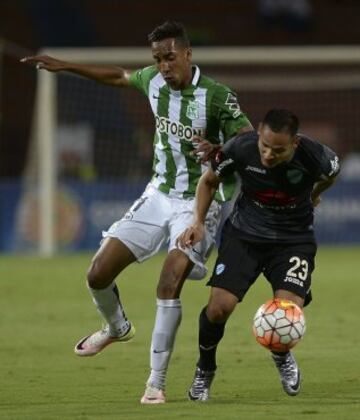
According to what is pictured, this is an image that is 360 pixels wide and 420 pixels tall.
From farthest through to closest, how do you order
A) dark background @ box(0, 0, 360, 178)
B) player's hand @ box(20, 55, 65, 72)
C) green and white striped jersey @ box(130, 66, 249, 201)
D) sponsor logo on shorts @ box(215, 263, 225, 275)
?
dark background @ box(0, 0, 360, 178) → player's hand @ box(20, 55, 65, 72) → green and white striped jersey @ box(130, 66, 249, 201) → sponsor logo on shorts @ box(215, 263, 225, 275)

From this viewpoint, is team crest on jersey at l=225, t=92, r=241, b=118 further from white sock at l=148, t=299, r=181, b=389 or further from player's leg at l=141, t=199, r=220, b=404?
white sock at l=148, t=299, r=181, b=389

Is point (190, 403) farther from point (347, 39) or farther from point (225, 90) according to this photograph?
point (347, 39)

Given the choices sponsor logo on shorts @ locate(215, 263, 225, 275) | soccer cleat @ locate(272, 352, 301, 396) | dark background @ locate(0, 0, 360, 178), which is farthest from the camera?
dark background @ locate(0, 0, 360, 178)

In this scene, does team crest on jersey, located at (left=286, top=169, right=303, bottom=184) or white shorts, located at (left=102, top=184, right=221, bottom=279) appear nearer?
team crest on jersey, located at (left=286, top=169, right=303, bottom=184)

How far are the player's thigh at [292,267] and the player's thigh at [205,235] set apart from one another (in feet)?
1.45

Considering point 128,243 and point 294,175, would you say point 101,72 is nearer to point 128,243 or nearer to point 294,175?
point 128,243

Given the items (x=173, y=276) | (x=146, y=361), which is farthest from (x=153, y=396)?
(x=146, y=361)

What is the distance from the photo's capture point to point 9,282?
17719 millimetres

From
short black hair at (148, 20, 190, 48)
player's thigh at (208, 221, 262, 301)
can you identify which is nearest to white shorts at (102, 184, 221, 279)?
player's thigh at (208, 221, 262, 301)

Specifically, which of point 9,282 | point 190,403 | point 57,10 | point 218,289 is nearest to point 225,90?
point 218,289

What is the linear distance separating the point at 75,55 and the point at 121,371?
503 inches

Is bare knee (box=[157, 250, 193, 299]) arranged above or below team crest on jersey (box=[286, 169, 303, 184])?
below

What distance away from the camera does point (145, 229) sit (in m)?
8.76

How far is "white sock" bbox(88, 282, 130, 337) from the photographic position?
8.95 m
